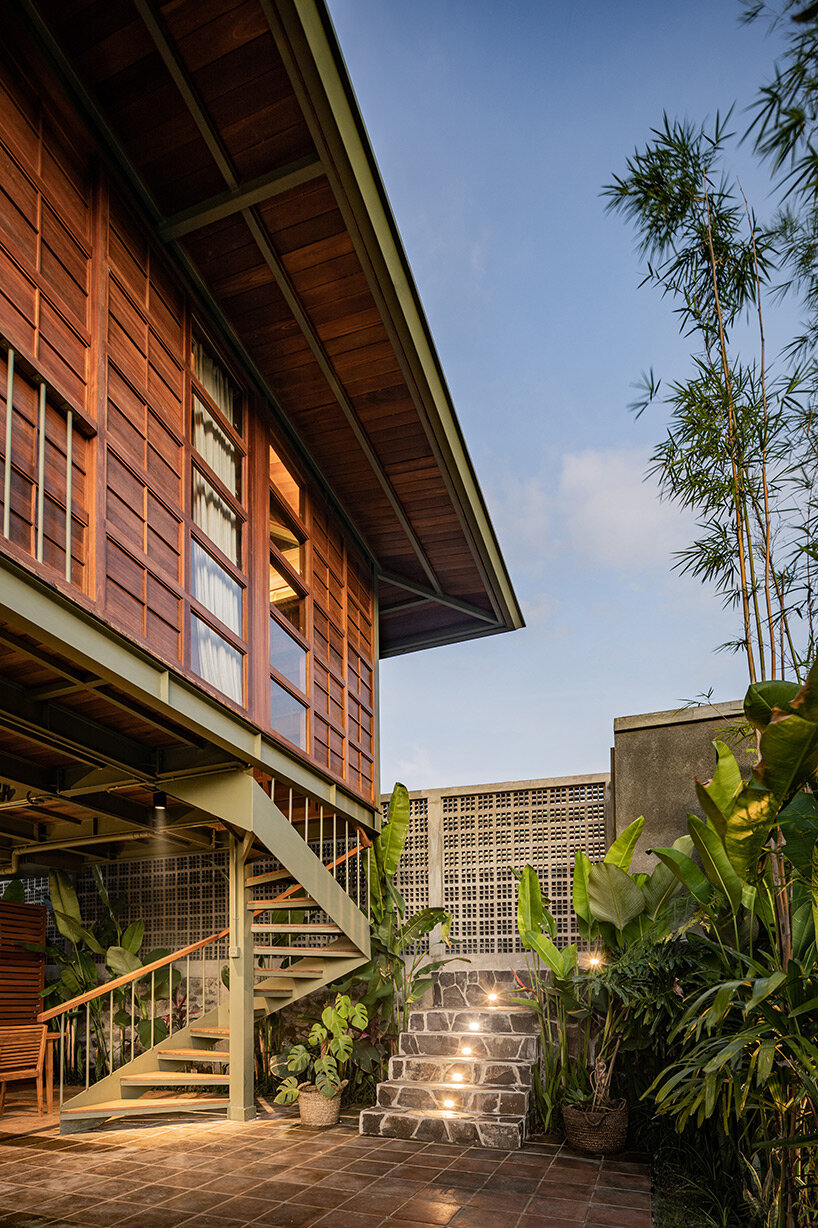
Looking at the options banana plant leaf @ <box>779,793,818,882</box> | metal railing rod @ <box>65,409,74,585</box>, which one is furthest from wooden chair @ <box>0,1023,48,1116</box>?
banana plant leaf @ <box>779,793,818,882</box>

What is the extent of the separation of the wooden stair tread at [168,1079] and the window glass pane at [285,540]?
3.56m

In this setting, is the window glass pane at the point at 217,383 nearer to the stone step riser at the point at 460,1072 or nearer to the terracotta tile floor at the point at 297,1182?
the terracotta tile floor at the point at 297,1182

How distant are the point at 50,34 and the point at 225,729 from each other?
3416 mm

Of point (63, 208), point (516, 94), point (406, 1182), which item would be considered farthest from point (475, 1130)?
point (516, 94)

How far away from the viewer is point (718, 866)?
427 cm

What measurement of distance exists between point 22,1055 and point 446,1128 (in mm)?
3518

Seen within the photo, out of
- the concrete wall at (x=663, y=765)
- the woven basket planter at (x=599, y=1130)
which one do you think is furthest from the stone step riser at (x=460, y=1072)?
the concrete wall at (x=663, y=765)

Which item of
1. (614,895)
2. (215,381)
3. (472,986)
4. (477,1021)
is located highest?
(215,381)

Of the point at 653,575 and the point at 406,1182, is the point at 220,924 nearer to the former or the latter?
the point at 406,1182

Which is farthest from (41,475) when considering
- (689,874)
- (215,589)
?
(689,874)

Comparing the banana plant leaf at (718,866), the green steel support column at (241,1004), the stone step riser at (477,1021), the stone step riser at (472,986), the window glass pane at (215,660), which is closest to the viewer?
the banana plant leaf at (718,866)

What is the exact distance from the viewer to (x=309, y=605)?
673 cm

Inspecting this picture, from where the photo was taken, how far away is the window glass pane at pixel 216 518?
5215mm

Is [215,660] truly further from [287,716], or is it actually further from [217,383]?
[217,383]
